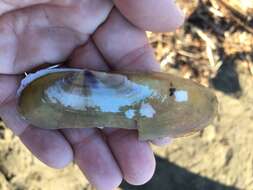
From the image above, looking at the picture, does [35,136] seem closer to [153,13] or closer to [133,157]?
[133,157]

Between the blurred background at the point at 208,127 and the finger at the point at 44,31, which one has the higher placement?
the finger at the point at 44,31

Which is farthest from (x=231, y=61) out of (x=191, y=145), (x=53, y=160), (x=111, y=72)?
(x=53, y=160)

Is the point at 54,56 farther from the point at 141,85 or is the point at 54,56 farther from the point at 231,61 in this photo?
the point at 231,61

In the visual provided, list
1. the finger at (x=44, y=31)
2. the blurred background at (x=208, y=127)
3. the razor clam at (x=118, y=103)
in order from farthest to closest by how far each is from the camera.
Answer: the blurred background at (x=208, y=127) → the finger at (x=44, y=31) → the razor clam at (x=118, y=103)

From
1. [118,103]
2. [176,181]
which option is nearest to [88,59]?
[118,103]

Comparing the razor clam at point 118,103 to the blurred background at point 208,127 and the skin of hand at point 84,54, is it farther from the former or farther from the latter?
the blurred background at point 208,127

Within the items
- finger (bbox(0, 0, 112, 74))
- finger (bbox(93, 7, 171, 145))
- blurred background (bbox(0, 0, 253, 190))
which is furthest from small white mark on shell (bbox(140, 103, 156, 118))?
blurred background (bbox(0, 0, 253, 190))

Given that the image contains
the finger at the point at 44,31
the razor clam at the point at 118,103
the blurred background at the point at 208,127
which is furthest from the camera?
the blurred background at the point at 208,127

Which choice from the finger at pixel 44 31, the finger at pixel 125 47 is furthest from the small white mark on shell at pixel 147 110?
the finger at pixel 44 31
